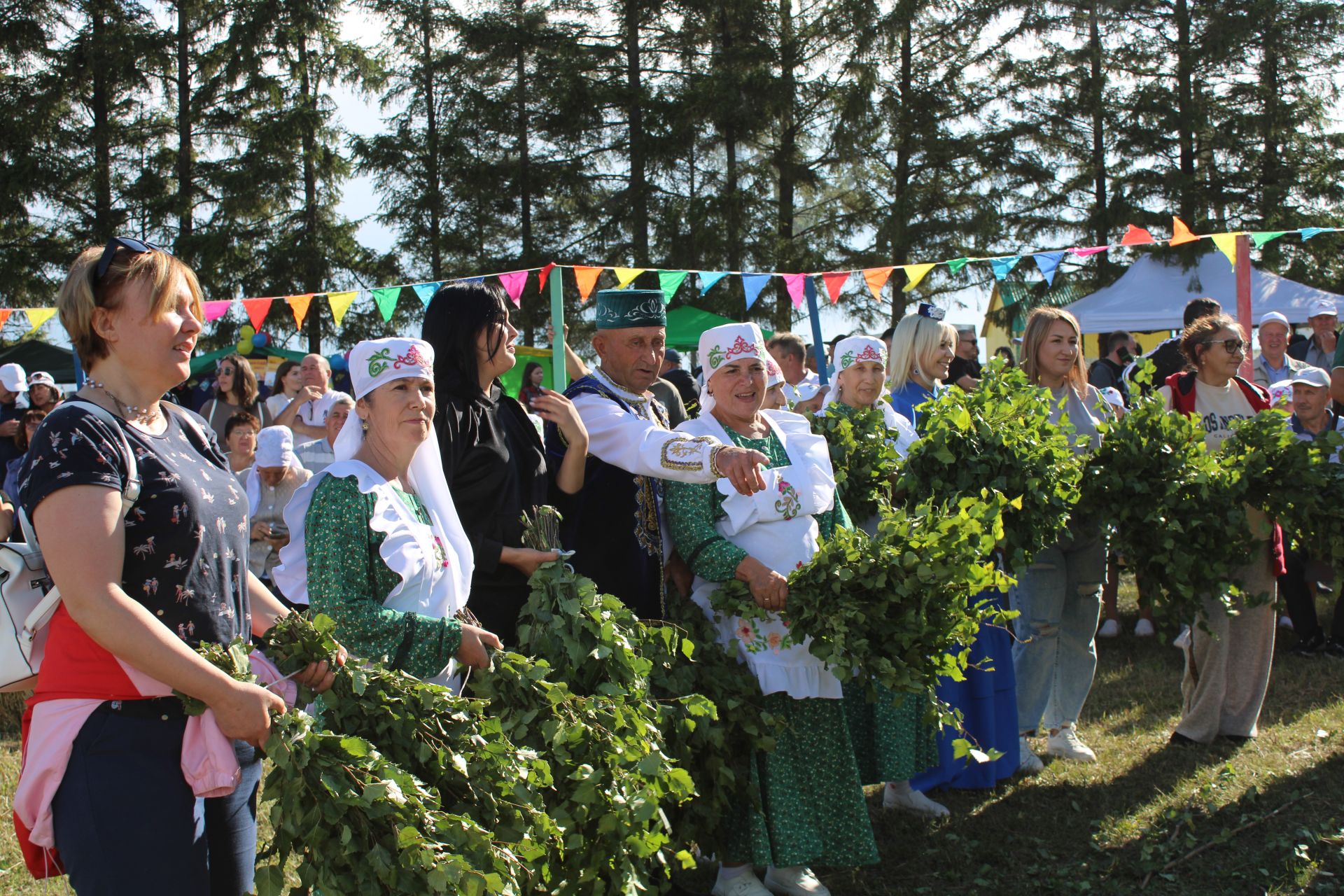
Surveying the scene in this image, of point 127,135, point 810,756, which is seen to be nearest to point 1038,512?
point 810,756

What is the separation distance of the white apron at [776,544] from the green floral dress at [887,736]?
18.5 inches

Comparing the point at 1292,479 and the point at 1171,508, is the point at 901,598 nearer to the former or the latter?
the point at 1171,508

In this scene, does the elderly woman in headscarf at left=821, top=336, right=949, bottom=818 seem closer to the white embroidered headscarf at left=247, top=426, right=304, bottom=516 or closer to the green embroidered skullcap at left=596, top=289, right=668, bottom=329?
the green embroidered skullcap at left=596, top=289, right=668, bottom=329

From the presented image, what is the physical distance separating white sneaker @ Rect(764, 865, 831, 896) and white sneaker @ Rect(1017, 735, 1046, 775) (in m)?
1.58

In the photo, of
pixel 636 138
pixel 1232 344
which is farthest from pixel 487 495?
pixel 636 138

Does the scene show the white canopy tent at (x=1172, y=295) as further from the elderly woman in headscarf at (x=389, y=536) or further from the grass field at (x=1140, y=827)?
the elderly woman in headscarf at (x=389, y=536)

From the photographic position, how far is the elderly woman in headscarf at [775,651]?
3729mm

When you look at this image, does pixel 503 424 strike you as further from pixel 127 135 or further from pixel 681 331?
pixel 127 135

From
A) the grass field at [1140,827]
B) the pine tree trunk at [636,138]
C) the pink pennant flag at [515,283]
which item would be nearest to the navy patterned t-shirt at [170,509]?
the grass field at [1140,827]

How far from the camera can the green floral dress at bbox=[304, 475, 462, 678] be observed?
256 cm

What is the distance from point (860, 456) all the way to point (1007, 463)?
1.94 ft

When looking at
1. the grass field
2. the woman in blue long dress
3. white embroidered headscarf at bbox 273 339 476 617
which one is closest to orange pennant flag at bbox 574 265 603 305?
the woman in blue long dress

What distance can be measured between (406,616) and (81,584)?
734 millimetres

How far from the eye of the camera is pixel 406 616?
8.43 ft
